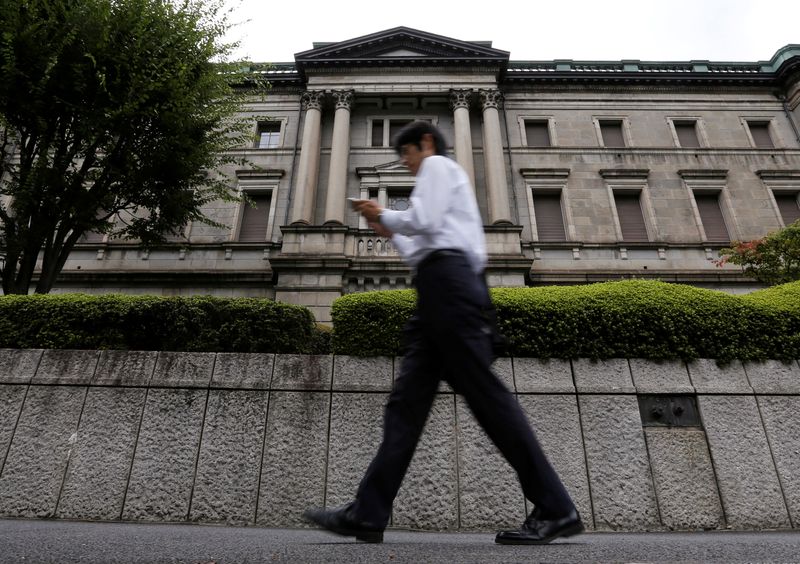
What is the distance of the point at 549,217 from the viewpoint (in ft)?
61.5

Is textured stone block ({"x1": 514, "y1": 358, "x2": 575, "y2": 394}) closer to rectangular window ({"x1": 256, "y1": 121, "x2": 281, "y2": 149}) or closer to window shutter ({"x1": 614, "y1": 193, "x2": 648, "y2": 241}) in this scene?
window shutter ({"x1": 614, "y1": 193, "x2": 648, "y2": 241})

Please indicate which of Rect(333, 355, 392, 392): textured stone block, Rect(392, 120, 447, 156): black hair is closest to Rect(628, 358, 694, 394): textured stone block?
Rect(333, 355, 392, 392): textured stone block

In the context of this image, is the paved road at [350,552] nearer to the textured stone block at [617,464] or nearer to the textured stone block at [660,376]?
the textured stone block at [617,464]

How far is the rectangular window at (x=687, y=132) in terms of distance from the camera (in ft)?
67.1

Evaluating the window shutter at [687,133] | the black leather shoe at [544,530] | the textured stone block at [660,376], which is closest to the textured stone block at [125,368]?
the black leather shoe at [544,530]

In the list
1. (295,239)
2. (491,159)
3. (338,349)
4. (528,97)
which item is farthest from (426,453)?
(528,97)

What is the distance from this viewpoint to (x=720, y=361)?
18.0ft

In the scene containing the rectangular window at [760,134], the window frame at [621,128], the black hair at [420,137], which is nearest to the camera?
the black hair at [420,137]

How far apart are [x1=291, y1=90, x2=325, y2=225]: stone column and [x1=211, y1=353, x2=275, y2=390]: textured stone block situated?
11.0 metres

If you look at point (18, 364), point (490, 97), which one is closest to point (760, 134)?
point (490, 97)

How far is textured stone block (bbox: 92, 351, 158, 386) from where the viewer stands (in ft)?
17.6

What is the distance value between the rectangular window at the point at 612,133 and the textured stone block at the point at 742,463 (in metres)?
17.8

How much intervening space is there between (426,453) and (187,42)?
932cm

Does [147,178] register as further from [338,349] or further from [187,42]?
[338,349]
